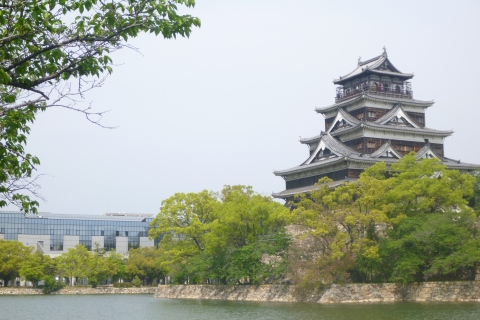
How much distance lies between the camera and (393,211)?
3556 cm

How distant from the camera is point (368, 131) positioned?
49125 mm

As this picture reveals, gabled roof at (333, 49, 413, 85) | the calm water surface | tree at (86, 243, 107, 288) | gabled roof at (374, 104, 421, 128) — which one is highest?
gabled roof at (333, 49, 413, 85)

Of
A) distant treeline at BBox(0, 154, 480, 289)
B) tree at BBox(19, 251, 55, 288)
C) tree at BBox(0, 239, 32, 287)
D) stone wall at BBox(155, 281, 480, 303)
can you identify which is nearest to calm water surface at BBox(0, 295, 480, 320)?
stone wall at BBox(155, 281, 480, 303)

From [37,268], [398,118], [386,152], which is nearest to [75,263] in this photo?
[37,268]

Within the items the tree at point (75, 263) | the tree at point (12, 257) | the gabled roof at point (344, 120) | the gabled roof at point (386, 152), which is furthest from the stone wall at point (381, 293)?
the tree at point (12, 257)

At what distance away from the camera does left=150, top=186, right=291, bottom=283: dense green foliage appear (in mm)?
40000

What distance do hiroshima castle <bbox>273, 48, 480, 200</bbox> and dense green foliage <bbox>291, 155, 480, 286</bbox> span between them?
10986 millimetres

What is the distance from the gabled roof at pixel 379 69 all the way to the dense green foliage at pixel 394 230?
15981 millimetres

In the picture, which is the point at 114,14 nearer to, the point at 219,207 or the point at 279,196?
the point at 219,207

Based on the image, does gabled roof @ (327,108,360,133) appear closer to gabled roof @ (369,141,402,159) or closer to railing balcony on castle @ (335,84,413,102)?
railing balcony on castle @ (335,84,413,102)

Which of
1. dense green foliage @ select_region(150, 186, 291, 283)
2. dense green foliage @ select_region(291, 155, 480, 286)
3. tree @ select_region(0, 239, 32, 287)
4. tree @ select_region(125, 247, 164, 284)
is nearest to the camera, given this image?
dense green foliage @ select_region(291, 155, 480, 286)

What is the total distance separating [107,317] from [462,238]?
57.9 ft

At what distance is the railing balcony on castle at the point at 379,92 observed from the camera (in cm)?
5138

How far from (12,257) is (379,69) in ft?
124
